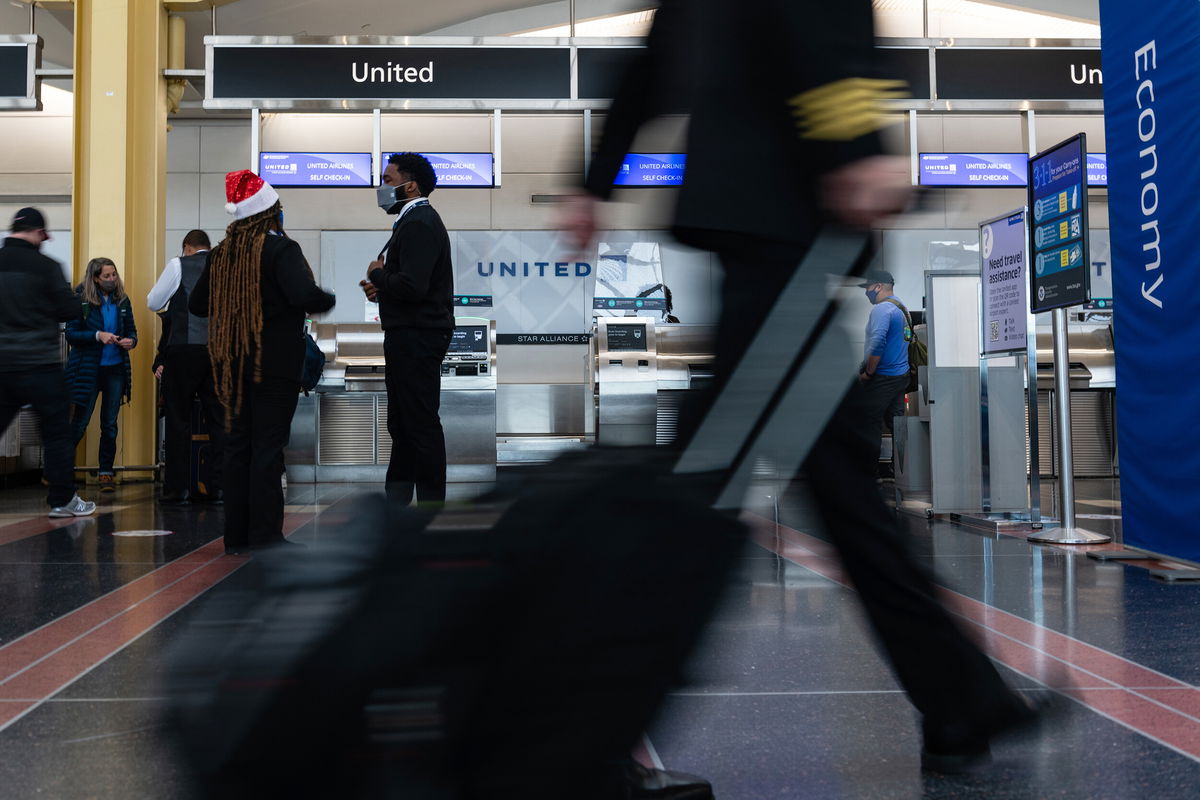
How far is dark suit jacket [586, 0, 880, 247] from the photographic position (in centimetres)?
137

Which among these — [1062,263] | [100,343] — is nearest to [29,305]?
[100,343]

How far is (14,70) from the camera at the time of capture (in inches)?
374

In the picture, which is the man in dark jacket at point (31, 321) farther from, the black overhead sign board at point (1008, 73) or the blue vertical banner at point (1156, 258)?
the black overhead sign board at point (1008, 73)

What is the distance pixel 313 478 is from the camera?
32.5 feet

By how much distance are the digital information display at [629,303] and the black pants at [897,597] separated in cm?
1038

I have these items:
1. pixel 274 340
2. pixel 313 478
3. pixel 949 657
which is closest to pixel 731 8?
pixel 949 657

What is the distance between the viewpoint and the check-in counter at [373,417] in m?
9.81

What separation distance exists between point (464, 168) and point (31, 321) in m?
6.35

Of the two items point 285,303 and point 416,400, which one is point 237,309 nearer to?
point 285,303

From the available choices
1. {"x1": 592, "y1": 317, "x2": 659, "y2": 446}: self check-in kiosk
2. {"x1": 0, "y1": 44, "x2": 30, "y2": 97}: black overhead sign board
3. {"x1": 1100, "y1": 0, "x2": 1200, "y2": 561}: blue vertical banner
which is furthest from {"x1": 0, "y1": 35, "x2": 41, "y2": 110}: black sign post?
{"x1": 1100, "y1": 0, "x2": 1200, "y2": 561}: blue vertical banner

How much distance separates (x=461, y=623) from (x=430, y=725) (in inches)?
3.7

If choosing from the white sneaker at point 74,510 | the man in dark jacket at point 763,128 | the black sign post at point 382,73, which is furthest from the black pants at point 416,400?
the black sign post at point 382,73

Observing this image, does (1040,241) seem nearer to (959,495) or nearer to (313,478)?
(959,495)

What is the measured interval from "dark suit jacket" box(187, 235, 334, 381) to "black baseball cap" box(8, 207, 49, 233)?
1.85 meters
